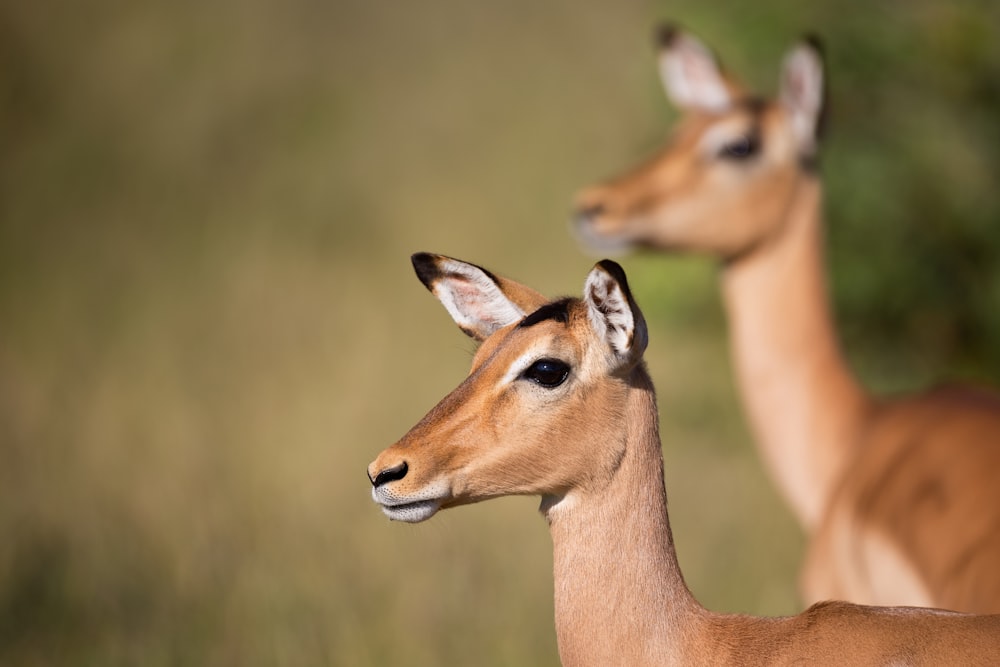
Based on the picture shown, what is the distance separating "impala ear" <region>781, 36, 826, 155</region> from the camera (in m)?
6.27

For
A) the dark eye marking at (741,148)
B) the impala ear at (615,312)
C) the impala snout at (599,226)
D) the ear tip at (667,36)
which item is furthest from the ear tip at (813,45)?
the impala ear at (615,312)

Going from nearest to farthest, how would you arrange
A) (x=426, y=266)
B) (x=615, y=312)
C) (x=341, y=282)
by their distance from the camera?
(x=615, y=312) → (x=426, y=266) → (x=341, y=282)

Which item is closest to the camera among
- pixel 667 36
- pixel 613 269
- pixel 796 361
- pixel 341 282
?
pixel 613 269

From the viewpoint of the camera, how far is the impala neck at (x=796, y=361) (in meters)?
5.95

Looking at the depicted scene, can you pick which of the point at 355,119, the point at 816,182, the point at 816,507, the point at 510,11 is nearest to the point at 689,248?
the point at 816,182

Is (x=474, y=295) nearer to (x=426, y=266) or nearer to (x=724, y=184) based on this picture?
(x=426, y=266)

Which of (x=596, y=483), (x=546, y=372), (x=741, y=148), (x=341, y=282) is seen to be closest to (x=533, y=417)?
(x=546, y=372)

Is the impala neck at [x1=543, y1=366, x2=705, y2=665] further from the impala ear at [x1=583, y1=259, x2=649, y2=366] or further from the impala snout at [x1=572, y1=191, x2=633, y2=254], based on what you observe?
the impala snout at [x1=572, y1=191, x2=633, y2=254]

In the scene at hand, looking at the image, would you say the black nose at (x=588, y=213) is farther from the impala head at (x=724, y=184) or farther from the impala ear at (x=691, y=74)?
the impala ear at (x=691, y=74)

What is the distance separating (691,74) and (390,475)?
470 centimetres

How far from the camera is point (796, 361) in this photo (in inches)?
241

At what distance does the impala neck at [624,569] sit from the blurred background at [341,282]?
2.13 meters

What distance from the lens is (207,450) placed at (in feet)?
26.5

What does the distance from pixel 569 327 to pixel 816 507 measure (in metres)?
3.19
